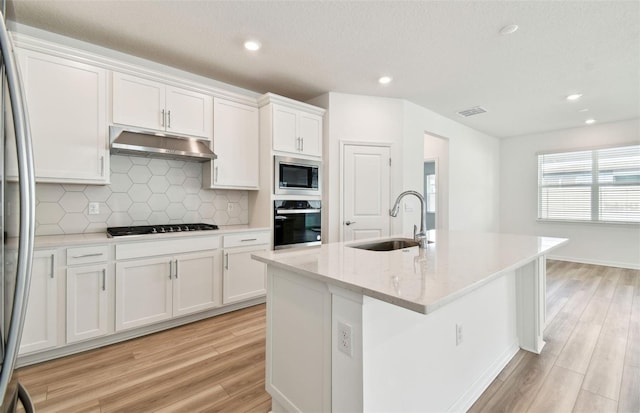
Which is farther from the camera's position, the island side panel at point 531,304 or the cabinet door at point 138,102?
the cabinet door at point 138,102

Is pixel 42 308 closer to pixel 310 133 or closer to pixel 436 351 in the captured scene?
pixel 436 351

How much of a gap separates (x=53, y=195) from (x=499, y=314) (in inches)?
145

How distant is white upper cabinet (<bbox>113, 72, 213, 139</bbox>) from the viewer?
254cm

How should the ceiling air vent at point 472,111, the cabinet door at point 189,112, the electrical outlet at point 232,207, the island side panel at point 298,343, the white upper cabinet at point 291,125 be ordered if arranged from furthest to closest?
the ceiling air vent at point 472,111 → the electrical outlet at point 232,207 → the white upper cabinet at point 291,125 → the cabinet door at point 189,112 → the island side panel at point 298,343

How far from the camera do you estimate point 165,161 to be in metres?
3.06

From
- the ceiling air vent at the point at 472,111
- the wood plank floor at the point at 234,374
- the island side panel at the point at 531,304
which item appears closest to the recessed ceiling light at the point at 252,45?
the wood plank floor at the point at 234,374

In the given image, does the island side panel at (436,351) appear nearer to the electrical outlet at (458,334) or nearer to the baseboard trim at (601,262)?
the electrical outlet at (458,334)

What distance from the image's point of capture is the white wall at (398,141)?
3.78 metres

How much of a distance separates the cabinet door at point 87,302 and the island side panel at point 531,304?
331 centimetres

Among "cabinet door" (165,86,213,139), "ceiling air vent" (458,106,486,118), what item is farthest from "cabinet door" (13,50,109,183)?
"ceiling air vent" (458,106,486,118)

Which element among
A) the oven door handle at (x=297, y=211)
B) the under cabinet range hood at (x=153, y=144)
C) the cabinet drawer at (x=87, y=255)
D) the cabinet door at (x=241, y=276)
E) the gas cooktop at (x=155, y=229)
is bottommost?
the cabinet door at (x=241, y=276)

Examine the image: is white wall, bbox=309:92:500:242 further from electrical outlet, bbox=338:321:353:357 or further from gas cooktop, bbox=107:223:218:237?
electrical outlet, bbox=338:321:353:357

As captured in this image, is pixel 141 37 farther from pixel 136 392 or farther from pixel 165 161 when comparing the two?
pixel 136 392

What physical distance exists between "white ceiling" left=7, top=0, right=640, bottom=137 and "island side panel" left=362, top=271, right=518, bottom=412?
2060mm
